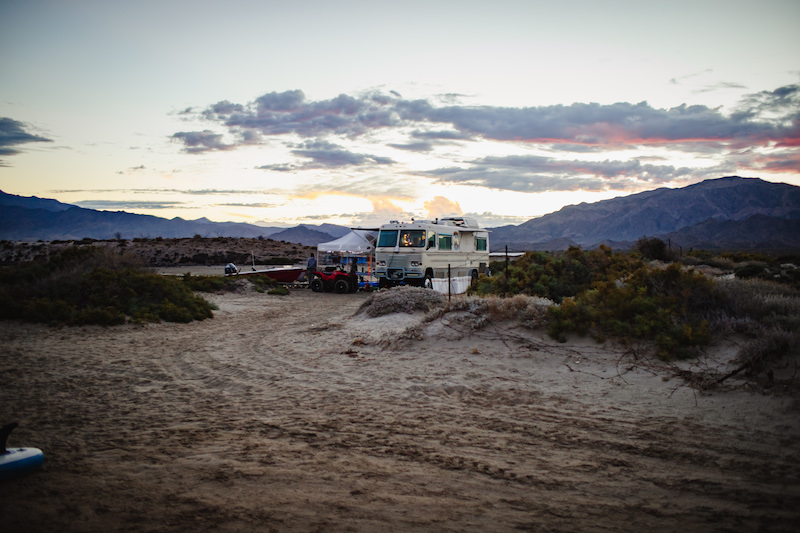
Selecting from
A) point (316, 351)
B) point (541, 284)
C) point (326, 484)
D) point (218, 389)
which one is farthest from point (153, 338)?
point (541, 284)

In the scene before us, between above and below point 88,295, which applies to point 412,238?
above

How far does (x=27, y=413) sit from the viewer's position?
18.8ft

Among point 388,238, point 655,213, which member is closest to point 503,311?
point 388,238

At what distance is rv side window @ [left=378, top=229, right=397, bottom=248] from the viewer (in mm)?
19078

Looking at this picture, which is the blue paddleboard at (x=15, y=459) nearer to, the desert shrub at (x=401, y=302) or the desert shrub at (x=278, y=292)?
the desert shrub at (x=401, y=302)

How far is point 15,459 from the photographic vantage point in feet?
12.9

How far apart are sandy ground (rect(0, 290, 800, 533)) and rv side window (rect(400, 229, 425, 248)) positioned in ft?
31.9

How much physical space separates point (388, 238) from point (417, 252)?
62.2 inches

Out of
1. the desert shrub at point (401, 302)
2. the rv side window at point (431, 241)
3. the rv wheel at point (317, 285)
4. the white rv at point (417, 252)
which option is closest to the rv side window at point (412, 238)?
the white rv at point (417, 252)

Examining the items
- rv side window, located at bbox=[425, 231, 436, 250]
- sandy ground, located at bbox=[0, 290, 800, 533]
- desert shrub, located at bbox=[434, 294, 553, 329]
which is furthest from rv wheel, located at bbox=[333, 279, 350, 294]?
sandy ground, located at bbox=[0, 290, 800, 533]

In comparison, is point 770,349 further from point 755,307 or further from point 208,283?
point 208,283

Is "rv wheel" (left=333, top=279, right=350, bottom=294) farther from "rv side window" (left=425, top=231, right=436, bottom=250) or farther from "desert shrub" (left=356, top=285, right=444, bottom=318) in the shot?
"desert shrub" (left=356, top=285, right=444, bottom=318)

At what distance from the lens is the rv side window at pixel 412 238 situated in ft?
60.7

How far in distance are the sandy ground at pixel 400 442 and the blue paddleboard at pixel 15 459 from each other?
147mm
